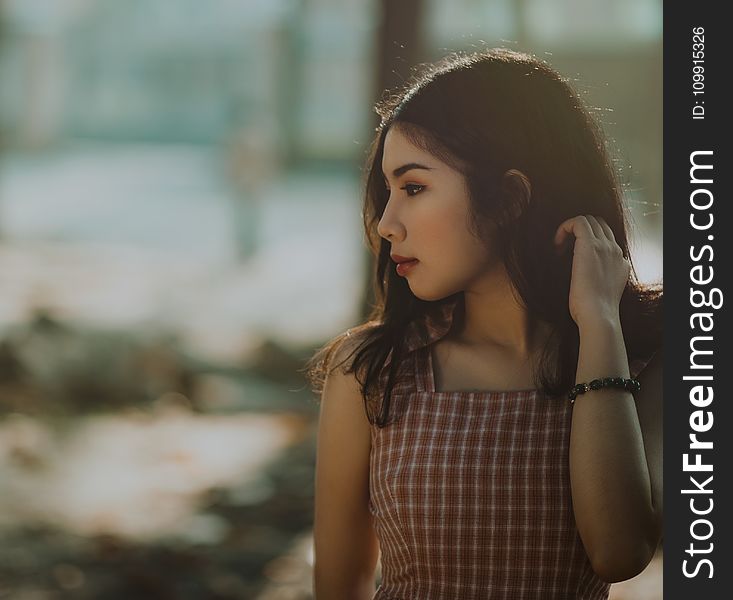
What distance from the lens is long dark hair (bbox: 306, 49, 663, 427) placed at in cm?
147

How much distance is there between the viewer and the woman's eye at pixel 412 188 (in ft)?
4.83

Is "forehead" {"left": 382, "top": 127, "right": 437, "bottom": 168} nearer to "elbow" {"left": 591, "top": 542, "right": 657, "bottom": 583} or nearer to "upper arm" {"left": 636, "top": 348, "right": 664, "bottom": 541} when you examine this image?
"upper arm" {"left": 636, "top": 348, "right": 664, "bottom": 541}

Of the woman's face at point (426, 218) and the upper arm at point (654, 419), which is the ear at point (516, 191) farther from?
the upper arm at point (654, 419)

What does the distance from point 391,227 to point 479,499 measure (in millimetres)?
377

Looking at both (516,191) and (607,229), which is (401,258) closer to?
(516,191)

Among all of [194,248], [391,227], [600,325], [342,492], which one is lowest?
[342,492]

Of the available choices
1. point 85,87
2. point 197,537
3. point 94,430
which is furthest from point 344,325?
point 85,87

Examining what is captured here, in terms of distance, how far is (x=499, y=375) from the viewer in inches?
60.8

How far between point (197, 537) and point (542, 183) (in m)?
2.25

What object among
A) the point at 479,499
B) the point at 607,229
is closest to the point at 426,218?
the point at 607,229

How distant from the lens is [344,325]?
7051mm

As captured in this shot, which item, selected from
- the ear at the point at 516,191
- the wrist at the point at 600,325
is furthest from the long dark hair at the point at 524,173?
the wrist at the point at 600,325

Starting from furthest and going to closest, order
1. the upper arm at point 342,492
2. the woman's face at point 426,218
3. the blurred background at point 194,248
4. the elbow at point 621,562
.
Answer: the blurred background at point 194,248 < the upper arm at point 342,492 < the woman's face at point 426,218 < the elbow at point 621,562

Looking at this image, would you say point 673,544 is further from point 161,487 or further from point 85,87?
point 85,87
